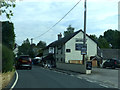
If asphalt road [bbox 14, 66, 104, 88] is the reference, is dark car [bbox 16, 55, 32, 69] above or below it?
above

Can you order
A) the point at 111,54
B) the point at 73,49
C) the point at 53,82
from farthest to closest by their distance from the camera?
1. the point at 111,54
2. the point at 73,49
3. the point at 53,82

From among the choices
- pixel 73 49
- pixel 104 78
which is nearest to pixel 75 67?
pixel 104 78

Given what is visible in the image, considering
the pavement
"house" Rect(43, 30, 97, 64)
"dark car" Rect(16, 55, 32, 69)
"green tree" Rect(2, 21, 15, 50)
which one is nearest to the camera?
the pavement

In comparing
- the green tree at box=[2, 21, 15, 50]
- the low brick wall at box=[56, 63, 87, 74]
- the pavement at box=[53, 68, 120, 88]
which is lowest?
the pavement at box=[53, 68, 120, 88]

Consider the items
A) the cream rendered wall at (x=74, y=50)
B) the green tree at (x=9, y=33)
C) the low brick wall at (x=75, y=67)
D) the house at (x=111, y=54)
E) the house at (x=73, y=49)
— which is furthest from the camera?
the house at (x=111, y=54)

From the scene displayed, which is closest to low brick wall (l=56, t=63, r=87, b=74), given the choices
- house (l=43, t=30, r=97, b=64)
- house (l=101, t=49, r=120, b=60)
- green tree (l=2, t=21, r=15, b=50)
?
green tree (l=2, t=21, r=15, b=50)

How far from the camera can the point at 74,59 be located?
146 feet

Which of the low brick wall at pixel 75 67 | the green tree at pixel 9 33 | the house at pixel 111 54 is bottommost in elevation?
the low brick wall at pixel 75 67

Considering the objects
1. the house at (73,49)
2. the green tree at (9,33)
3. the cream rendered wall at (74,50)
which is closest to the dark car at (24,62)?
the green tree at (9,33)

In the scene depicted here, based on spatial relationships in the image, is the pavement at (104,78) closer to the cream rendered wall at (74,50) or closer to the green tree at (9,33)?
the green tree at (9,33)

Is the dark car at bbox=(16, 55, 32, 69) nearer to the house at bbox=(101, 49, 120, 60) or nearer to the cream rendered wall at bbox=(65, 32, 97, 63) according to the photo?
the cream rendered wall at bbox=(65, 32, 97, 63)

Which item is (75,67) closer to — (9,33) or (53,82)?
(9,33)

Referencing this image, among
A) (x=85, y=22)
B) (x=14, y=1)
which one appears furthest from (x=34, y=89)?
(x=85, y=22)

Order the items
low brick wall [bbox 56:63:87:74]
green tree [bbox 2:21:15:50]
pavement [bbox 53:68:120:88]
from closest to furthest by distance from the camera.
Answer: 1. pavement [bbox 53:68:120:88]
2. green tree [bbox 2:21:15:50]
3. low brick wall [bbox 56:63:87:74]
